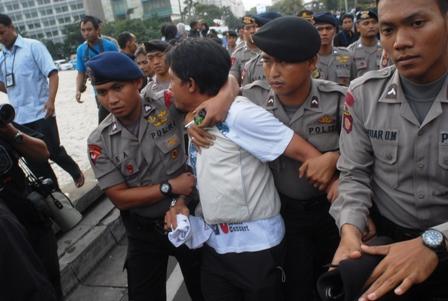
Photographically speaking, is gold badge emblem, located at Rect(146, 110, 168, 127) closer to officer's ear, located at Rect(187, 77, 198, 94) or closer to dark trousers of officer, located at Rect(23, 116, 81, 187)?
officer's ear, located at Rect(187, 77, 198, 94)

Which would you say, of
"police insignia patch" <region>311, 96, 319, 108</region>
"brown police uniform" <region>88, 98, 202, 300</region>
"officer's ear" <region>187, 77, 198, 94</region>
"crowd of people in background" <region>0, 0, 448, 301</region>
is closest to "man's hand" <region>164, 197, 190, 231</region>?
"crowd of people in background" <region>0, 0, 448, 301</region>

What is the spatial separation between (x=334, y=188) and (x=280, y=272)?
0.46 metres

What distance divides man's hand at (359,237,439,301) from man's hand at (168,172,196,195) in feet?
3.68

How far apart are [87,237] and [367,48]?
3.91 meters

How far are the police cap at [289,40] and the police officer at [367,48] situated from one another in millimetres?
3143

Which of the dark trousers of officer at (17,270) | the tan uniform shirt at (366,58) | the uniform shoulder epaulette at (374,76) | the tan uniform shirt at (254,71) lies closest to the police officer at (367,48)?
the tan uniform shirt at (366,58)

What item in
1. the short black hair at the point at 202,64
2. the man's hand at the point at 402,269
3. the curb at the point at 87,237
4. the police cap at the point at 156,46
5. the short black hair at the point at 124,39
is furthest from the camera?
the short black hair at the point at 124,39

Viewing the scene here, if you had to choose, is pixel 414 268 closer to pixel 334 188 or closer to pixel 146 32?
pixel 334 188

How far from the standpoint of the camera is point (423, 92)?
1353mm

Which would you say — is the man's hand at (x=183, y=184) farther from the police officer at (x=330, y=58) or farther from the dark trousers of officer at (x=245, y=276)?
the police officer at (x=330, y=58)

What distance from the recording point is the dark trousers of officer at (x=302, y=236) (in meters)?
1.97

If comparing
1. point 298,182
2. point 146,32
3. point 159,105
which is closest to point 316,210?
point 298,182

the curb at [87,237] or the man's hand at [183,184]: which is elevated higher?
the man's hand at [183,184]

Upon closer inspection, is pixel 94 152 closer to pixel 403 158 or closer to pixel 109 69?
pixel 109 69
